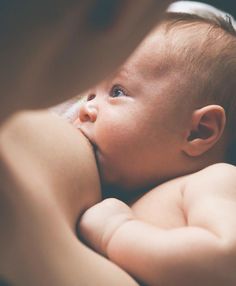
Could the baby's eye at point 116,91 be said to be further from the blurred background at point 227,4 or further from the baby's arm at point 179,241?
the blurred background at point 227,4

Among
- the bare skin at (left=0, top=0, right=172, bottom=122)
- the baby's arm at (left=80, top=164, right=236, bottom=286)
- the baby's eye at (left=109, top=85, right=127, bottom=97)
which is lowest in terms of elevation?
the baby's arm at (left=80, top=164, right=236, bottom=286)

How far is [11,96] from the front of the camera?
339 mm

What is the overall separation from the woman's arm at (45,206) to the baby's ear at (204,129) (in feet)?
0.65

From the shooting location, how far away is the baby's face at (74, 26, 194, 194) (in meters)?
0.78

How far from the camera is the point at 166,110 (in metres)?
0.79

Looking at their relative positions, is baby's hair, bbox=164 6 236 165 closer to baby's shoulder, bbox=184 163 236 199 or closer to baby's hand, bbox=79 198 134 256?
baby's shoulder, bbox=184 163 236 199

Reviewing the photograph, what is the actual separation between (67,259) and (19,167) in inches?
4.1

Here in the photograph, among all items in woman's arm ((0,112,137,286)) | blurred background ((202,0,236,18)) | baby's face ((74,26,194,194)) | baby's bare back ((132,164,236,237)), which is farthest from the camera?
blurred background ((202,0,236,18))

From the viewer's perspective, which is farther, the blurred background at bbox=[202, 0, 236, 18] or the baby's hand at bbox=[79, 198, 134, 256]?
the blurred background at bbox=[202, 0, 236, 18]

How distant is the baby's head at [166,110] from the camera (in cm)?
78

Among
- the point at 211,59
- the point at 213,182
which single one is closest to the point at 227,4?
the point at 211,59

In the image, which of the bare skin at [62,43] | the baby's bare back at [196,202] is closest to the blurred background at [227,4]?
the baby's bare back at [196,202]

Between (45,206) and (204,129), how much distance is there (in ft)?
1.25

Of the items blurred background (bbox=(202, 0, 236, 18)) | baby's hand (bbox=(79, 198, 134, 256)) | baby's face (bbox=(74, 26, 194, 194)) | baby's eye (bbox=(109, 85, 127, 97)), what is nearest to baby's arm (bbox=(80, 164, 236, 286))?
baby's hand (bbox=(79, 198, 134, 256))
